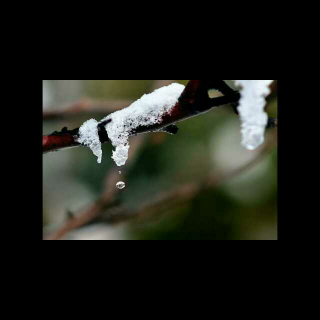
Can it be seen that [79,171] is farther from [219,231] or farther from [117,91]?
[219,231]

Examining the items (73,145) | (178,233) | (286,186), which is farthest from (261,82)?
(178,233)

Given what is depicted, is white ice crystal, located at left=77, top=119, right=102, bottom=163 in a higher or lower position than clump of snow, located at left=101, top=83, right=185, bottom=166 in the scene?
lower

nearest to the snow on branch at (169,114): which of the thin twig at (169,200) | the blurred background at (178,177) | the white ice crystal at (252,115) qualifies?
the white ice crystal at (252,115)

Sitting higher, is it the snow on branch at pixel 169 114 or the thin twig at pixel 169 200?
the snow on branch at pixel 169 114

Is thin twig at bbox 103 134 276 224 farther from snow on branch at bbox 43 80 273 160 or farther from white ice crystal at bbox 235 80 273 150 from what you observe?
white ice crystal at bbox 235 80 273 150

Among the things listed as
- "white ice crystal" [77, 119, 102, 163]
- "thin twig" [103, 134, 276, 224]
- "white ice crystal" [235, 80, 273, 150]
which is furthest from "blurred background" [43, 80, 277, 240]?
"white ice crystal" [235, 80, 273, 150]

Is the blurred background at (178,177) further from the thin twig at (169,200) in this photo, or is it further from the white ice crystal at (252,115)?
the white ice crystal at (252,115)

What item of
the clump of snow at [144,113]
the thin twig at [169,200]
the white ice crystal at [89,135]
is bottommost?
the thin twig at [169,200]
